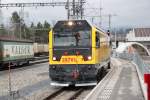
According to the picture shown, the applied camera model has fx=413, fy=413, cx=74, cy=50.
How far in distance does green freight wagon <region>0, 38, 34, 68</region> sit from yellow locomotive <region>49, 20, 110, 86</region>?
1604 centimetres

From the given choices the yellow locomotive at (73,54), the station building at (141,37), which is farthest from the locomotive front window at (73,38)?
the station building at (141,37)

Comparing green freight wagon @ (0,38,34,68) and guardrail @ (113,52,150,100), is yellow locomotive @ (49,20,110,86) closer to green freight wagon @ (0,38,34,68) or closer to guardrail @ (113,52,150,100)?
guardrail @ (113,52,150,100)

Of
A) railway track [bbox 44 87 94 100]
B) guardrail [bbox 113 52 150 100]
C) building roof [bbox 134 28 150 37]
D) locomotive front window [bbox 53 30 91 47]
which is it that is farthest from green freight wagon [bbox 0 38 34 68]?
building roof [bbox 134 28 150 37]

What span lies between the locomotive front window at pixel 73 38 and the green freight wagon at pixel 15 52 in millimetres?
15983

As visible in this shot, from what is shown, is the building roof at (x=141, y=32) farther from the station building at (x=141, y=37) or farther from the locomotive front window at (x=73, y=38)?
the locomotive front window at (x=73, y=38)

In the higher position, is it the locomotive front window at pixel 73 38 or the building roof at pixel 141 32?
the building roof at pixel 141 32

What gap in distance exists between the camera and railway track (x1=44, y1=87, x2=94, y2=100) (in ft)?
56.0

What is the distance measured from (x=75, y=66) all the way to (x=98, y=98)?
4.57 m

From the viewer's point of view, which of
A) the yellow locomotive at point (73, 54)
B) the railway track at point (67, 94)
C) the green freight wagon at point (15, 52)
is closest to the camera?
the railway track at point (67, 94)

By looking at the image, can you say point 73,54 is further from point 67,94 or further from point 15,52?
point 15,52

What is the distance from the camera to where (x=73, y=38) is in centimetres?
1984

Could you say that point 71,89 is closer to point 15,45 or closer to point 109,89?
point 109,89

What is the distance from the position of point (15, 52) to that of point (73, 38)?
20.0 meters

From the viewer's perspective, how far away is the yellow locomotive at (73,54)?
19.3 m
